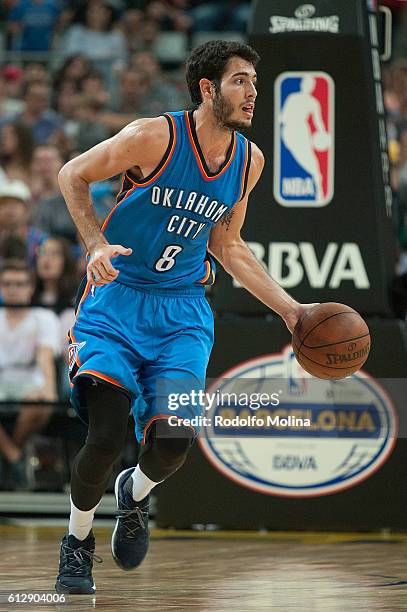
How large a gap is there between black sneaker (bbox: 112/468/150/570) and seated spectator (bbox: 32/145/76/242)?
5.28m

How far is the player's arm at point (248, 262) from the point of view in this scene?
4801 mm

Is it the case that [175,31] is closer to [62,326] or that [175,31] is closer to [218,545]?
[62,326]

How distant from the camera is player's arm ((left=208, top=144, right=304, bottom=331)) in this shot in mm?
4801

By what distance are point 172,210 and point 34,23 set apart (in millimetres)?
10104

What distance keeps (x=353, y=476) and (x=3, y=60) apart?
8815mm

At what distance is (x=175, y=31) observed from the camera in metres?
14.0

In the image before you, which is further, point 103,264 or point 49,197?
point 49,197

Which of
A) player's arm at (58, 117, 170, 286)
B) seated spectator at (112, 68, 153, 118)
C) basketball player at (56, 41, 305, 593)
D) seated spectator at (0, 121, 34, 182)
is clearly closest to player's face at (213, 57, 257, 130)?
basketball player at (56, 41, 305, 593)

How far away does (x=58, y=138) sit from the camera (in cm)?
1137

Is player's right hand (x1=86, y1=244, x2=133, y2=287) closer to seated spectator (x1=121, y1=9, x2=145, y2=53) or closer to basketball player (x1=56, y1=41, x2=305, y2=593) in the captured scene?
basketball player (x1=56, y1=41, x2=305, y2=593)

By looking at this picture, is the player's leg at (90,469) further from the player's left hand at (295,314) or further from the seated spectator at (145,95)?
the seated spectator at (145,95)

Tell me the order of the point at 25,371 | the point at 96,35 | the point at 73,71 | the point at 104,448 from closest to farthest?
the point at 104,448
the point at 25,371
the point at 73,71
the point at 96,35

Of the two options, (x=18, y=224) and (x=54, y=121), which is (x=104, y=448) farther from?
(x=54, y=121)

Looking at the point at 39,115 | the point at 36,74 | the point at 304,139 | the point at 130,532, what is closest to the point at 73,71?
the point at 36,74
